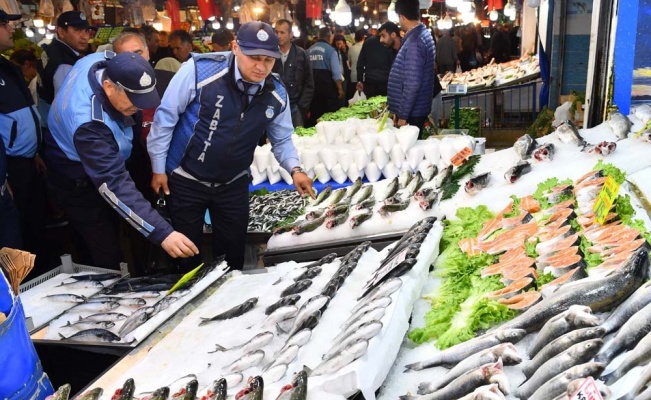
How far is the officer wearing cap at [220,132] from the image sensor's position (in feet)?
13.7

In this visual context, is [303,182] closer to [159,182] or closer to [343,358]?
[159,182]

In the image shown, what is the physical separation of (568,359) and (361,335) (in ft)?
2.62

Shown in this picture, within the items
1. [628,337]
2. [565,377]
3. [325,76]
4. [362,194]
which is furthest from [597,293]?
[325,76]

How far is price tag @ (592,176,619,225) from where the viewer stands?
10.4 ft

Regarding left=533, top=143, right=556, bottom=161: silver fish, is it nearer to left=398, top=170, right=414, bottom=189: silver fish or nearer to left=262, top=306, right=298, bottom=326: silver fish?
left=398, top=170, right=414, bottom=189: silver fish

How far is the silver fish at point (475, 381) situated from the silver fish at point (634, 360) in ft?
1.06

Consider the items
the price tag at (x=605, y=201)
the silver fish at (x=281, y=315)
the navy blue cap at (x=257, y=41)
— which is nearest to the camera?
the silver fish at (x=281, y=315)

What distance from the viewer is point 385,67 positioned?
11.6 metres

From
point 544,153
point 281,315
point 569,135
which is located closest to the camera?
point 281,315

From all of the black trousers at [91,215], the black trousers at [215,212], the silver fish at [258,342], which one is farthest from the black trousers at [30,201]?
the silver fish at [258,342]

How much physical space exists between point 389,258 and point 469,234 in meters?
0.71

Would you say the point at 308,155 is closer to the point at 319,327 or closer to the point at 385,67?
the point at 319,327

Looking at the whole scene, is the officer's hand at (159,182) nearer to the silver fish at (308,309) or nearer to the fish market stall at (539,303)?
the silver fish at (308,309)

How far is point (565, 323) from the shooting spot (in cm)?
225
